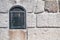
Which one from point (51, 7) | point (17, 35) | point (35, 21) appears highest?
point (51, 7)

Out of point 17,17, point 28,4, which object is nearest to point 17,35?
point 17,17

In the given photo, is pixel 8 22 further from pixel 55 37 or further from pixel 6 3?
pixel 55 37

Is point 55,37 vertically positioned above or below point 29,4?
below

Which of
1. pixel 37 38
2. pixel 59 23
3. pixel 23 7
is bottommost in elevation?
pixel 37 38

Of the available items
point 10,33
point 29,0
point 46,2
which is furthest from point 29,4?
point 10,33

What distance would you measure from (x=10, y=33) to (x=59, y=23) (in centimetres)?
98

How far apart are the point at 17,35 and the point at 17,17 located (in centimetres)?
36

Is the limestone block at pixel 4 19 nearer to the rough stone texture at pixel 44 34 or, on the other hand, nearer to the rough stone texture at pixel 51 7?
the rough stone texture at pixel 44 34

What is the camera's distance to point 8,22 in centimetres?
377

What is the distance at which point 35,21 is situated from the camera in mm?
3803

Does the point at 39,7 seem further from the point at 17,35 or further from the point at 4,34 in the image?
the point at 4,34

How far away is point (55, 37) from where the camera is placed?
3.80 m

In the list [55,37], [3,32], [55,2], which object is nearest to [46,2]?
[55,2]

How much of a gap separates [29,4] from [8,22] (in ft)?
1.78
